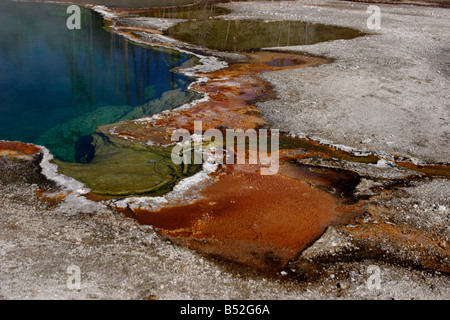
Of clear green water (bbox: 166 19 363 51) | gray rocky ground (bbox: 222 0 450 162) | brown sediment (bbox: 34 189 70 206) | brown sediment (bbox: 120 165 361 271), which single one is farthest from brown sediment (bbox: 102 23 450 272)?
clear green water (bbox: 166 19 363 51)

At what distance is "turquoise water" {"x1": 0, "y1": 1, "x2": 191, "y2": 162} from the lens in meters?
7.53

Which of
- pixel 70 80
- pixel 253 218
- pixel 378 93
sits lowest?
pixel 253 218

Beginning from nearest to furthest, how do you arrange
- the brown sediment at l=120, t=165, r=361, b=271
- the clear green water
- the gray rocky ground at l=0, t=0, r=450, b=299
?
the gray rocky ground at l=0, t=0, r=450, b=299 < the brown sediment at l=120, t=165, r=361, b=271 < the clear green water

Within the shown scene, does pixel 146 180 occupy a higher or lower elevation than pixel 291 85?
lower

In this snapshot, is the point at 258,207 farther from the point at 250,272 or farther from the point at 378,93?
the point at 378,93

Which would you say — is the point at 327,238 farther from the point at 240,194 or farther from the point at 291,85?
the point at 291,85

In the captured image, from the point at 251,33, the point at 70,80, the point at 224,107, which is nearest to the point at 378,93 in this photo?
the point at 224,107

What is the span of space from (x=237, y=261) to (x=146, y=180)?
2.06 meters

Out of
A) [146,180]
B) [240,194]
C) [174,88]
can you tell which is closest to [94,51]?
[174,88]

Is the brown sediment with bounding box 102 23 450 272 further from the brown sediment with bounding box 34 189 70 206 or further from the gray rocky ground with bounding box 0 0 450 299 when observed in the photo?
the brown sediment with bounding box 34 189 70 206

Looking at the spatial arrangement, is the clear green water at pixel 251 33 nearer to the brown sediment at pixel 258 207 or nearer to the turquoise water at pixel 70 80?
the turquoise water at pixel 70 80

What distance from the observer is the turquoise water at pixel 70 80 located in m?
7.53

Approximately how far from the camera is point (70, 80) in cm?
1034
